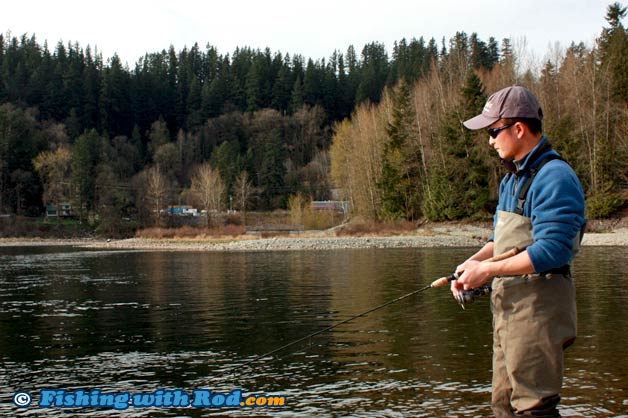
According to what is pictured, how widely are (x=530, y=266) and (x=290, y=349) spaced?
24.6 ft

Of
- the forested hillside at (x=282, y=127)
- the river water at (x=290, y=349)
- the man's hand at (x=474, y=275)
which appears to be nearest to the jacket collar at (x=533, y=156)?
the man's hand at (x=474, y=275)

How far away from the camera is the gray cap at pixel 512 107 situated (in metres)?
3.65

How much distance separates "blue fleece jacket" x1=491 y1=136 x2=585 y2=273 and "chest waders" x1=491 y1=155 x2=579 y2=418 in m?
0.13

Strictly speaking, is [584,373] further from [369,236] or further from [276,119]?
[276,119]

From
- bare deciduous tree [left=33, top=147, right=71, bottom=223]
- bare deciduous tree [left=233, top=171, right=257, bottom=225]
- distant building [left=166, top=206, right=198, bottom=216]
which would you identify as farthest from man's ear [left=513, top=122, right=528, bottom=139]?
bare deciduous tree [left=33, top=147, right=71, bottom=223]

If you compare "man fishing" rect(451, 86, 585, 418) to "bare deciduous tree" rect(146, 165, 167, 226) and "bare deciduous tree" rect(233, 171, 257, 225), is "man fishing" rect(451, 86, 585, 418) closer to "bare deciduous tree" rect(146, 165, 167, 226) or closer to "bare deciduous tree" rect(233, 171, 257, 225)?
"bare deciduous tree" rect(146, 165, 167, 226)

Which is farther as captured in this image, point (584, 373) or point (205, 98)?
point (205, 98)

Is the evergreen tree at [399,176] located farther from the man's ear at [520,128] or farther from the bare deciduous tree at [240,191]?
the man's ear at [520,128]

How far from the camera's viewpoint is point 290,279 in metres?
23.5

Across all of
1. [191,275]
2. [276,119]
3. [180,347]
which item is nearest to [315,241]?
[191,275]

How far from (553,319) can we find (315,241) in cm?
4991

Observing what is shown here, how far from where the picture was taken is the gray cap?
365 cm

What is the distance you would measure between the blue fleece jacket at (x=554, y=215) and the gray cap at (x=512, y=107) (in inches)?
14.3

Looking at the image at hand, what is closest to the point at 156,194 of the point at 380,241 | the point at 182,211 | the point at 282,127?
the point at 182,211
